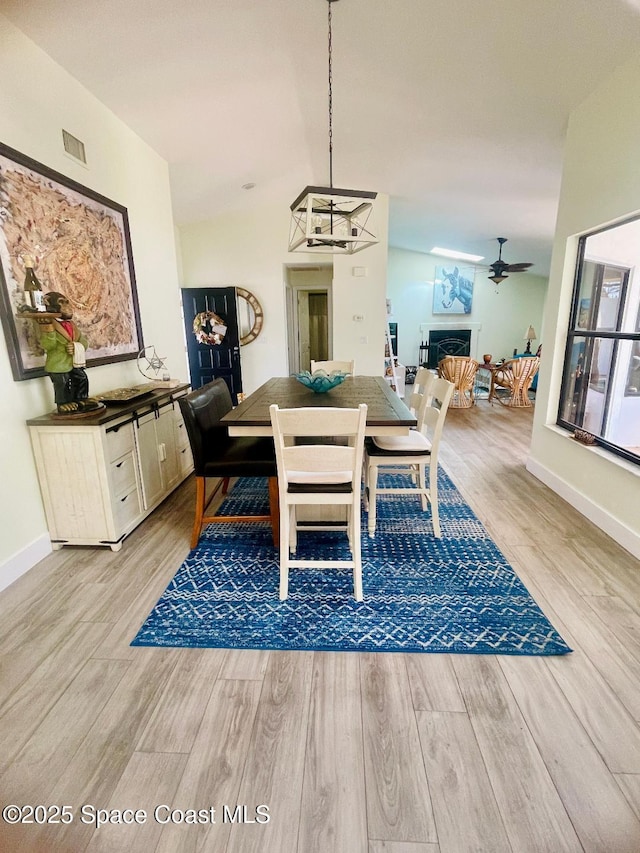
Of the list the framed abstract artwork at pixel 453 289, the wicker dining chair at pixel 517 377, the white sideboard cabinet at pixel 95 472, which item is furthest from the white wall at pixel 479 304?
the white sideboard cabinet at pixel 95 472

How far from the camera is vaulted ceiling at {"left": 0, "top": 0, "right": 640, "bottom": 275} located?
1995 mm

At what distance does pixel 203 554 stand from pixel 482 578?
5.08ft

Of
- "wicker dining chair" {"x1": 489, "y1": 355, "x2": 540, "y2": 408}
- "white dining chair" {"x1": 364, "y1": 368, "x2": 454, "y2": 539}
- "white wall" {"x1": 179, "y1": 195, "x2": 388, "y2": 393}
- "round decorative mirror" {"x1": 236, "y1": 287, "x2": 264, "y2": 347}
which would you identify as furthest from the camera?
"wicker dining chair" {"x1": 489, "y1": 355, "x2": 540, "y2": 408}

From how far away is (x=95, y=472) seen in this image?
2.22 m

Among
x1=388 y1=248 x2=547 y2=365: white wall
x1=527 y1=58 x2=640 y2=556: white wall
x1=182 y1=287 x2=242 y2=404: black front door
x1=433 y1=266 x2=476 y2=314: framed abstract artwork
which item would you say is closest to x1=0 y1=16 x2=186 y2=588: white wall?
x1=182 y1=287 x2=242 y2=404: black front door

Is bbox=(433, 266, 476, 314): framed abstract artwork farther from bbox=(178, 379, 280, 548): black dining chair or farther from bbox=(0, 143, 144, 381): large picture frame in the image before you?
bbox=(178, 379, 280, 548): black dining chair

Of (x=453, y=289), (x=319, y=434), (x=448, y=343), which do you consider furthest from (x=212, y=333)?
(x=453, y=289)

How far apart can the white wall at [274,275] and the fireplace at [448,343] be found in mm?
3834

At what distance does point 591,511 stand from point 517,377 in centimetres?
402

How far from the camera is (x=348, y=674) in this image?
4.99 feet

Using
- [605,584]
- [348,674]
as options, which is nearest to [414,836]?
[348,674]

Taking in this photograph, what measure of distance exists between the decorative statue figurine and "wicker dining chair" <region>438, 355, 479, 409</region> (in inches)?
201

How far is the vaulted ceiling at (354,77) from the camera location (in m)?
2.00

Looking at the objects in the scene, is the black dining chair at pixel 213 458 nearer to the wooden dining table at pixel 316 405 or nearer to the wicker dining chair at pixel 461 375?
the wooden dining table at pixel 316 405
